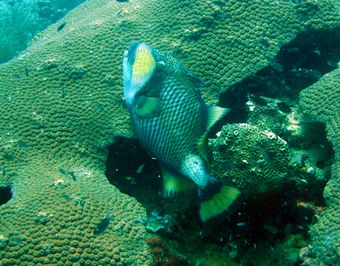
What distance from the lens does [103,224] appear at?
8.00 ft

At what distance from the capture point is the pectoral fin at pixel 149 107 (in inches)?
79.3

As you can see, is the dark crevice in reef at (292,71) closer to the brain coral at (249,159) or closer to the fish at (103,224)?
the brain coral at (249,159)

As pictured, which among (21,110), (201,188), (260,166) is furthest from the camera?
(21,110)

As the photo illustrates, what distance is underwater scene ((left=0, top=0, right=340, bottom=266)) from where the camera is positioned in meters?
2.08

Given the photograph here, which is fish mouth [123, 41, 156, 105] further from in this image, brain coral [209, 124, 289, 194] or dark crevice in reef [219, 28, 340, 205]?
dark crevice in reef [219, 28, 340, 205]

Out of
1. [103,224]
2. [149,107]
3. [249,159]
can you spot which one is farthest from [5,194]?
[249,159]

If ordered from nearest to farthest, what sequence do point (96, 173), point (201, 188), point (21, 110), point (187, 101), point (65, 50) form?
point (201, 188) → point (187, 101) → point (96, 173) → point (21, 110) → point (65, 50)

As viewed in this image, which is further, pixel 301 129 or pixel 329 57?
pixel 329 57

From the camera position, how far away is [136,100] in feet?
6.83

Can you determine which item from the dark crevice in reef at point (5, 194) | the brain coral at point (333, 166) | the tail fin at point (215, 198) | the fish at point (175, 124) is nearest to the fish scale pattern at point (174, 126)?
the fish at point (175, 124)

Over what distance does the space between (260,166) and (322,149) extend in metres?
1.12

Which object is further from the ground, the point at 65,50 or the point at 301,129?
the point at 65,50

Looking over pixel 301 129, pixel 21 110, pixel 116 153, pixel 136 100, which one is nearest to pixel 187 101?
pixel 136 100

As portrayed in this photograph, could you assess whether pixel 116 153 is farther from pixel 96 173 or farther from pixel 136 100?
pixel 136 100
